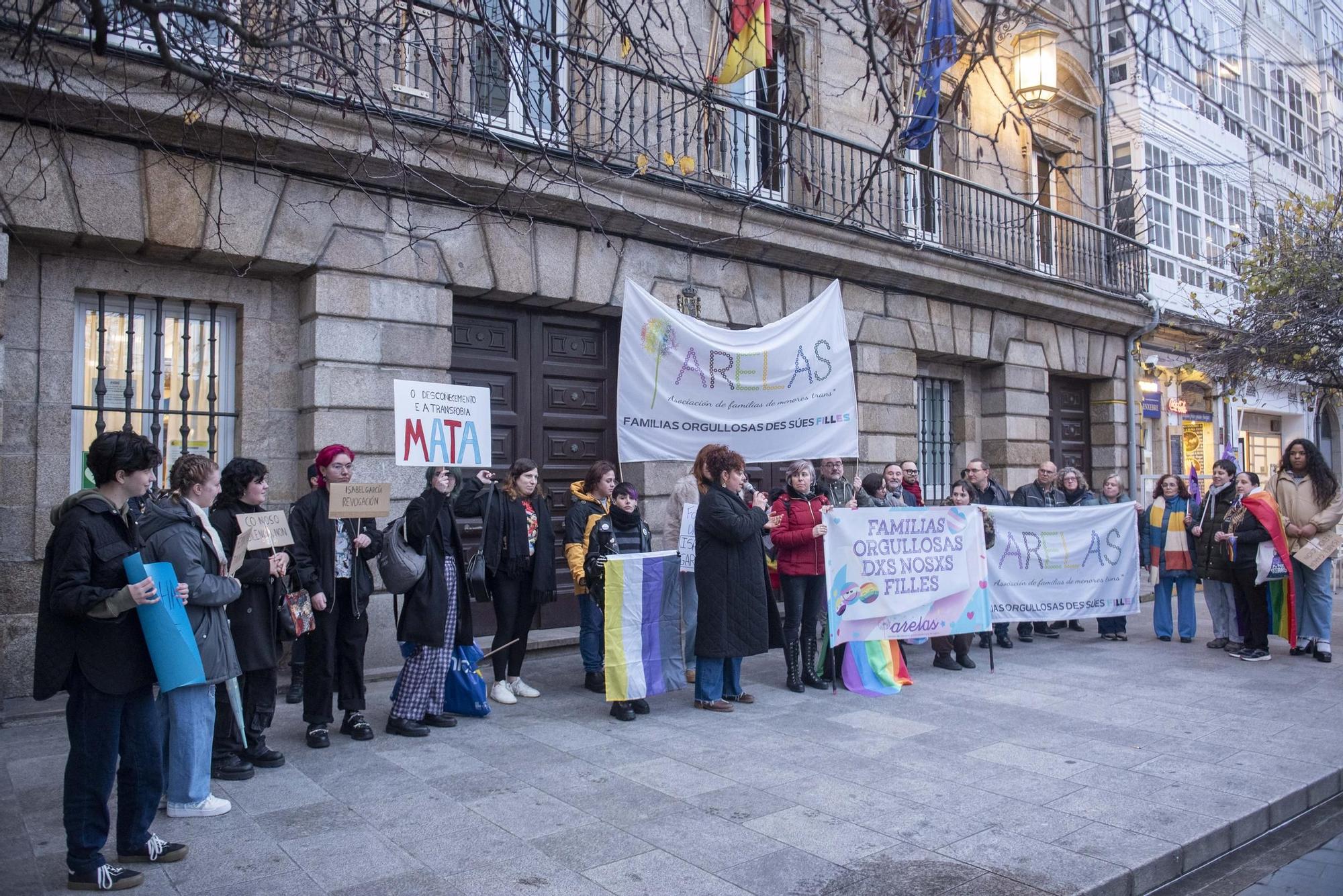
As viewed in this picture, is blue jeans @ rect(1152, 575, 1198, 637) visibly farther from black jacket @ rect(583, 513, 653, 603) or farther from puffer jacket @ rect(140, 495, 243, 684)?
puffer jacket @ rect(140, 495, 243, 684)

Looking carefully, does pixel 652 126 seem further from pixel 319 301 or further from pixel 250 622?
pixel 250 622

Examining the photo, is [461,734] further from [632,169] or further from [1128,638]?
[1128,638]

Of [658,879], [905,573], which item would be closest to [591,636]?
[905,573]

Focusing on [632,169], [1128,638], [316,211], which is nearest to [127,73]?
[316,211]

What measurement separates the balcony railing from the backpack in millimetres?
2579

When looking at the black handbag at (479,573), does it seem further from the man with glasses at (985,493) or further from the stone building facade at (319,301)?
the man with glasses at (985,493)

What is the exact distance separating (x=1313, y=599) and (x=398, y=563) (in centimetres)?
830

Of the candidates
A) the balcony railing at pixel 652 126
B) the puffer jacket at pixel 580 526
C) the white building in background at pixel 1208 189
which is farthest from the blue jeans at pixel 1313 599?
the puffer jacket at pixel 580 526

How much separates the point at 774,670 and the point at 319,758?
164 inches

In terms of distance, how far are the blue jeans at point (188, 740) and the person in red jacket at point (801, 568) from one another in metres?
4.37

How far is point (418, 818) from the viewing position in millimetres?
4688

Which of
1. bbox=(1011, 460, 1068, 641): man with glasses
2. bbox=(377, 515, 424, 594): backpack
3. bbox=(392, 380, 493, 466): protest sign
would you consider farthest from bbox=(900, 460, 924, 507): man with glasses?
bbox=(377, 515, 424, 594): backpack

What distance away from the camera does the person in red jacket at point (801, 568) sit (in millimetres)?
7730

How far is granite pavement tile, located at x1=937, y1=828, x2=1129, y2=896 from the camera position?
3949 mm
